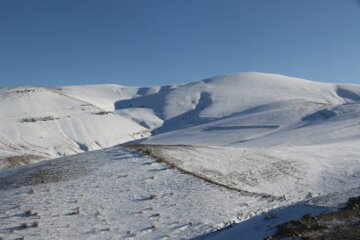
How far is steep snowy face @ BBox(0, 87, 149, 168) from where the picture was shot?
83625 millimetres

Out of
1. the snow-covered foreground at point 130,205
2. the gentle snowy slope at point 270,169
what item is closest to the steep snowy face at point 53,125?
the gentle snowy slope at point 270,169

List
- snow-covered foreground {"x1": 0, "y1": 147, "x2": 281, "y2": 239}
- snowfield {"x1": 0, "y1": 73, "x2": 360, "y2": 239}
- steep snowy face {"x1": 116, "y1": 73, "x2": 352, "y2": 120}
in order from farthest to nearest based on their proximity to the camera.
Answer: steep snowy face {"x1": 116, "y1": 73, "x2": 352, "y2": 120}
snow-covered foreground {"x1": 0, "y1": 147, "x2": 281, "y2": 239}
snowfield {"x1": 0, "y1": 73, "x2": 360, "y2": 239}

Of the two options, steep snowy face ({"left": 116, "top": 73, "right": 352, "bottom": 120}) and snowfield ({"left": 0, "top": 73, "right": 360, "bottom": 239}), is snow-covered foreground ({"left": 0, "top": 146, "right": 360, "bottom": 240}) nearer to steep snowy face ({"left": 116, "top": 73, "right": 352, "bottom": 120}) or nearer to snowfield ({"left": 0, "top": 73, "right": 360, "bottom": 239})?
snowfield ({"left": 0, "top": 73, "right": 360, "bottom": 239})

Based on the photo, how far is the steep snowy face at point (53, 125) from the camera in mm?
83625

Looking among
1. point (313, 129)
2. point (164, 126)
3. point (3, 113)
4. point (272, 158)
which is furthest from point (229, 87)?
point (272, 158)

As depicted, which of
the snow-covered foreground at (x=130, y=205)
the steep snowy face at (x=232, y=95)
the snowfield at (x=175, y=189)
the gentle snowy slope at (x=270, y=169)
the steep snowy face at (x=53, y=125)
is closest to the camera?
the snow-covered foreground at (x=130, y=205)


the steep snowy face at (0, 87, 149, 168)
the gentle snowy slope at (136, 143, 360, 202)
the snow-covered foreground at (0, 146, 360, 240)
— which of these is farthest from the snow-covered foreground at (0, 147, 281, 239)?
the steep snowy face at (0, 87, 149, 168)

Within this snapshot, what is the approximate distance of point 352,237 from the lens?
1142 cm

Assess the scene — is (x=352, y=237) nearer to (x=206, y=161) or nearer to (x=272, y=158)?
(x=206, y=161)

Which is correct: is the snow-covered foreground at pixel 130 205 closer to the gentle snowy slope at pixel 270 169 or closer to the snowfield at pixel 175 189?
the snowfield at pixel 175 189

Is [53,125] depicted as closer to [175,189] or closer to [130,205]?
[175,189]

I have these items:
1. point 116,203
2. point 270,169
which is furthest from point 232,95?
point 116,203

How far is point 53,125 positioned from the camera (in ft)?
326

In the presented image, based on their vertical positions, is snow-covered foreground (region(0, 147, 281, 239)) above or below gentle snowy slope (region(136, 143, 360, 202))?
above
